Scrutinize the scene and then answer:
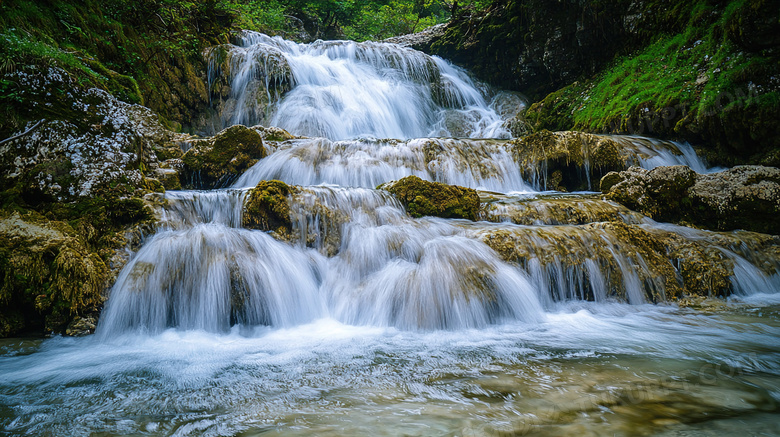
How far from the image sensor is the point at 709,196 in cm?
601

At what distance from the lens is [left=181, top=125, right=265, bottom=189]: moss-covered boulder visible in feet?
23.8

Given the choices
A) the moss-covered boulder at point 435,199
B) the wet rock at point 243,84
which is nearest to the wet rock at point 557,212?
the moss-covered boulder at point 435,199

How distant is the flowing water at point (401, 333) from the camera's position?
6.61 ft

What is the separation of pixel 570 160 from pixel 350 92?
27.3ft

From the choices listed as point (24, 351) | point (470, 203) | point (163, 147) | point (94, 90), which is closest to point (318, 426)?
point (24, 351)

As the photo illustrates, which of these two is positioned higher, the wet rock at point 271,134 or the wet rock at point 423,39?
the wet rock at point 423,39

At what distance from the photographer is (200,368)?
9.63ft

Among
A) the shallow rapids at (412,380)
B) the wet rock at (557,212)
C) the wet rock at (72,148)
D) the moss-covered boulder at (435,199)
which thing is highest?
the wet rock at (72,148)

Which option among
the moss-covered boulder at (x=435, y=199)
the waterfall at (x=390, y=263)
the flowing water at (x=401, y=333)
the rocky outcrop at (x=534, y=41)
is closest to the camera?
the flowing water at (x=401, y=333)

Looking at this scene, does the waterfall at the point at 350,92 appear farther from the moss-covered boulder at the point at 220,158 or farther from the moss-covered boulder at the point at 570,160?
the moss-covered boulder at the point at 570,160

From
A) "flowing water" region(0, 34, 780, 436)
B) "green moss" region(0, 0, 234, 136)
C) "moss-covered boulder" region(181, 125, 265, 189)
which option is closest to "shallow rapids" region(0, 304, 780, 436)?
"flowing water" region(0, 34, 780, 436)

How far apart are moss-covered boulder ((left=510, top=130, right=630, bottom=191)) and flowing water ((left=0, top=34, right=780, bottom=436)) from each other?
3.24 ft

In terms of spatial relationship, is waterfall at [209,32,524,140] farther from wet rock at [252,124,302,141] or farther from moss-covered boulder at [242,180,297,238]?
moss-covered boulder at [242,180,297,238]

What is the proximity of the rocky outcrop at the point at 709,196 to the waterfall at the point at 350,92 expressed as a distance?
6.85 metres
